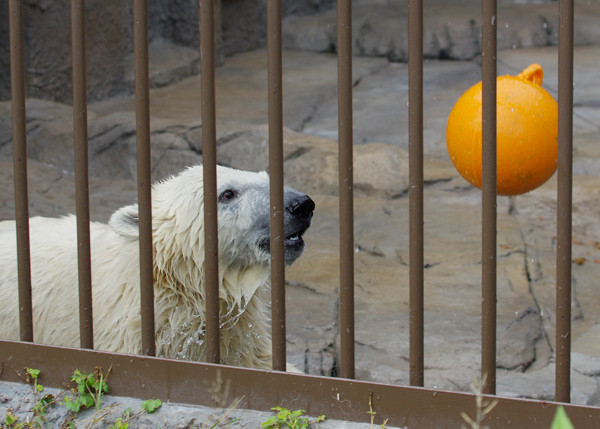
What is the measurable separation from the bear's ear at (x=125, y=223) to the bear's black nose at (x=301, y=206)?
532 millimetres

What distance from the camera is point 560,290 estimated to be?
1.93m

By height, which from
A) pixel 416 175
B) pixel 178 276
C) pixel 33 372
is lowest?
pixel 33 372

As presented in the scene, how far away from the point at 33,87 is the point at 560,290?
664 cm

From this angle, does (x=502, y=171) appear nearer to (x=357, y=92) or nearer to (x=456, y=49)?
(x=357, y=92)

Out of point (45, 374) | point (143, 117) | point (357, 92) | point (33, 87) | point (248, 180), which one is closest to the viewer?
point (143, 117)

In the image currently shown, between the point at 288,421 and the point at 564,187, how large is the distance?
32.9 inches

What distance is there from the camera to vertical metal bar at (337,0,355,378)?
1977 millimetres

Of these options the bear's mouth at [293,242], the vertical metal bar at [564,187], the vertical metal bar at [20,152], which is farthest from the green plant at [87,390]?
the vertical metal bar at [564,187]

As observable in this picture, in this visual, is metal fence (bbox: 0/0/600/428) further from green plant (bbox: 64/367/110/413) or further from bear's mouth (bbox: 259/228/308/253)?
bear's mouth (bbox: 259/228/308/253)

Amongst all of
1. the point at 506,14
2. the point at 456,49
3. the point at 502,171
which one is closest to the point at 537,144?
the point at 502,171

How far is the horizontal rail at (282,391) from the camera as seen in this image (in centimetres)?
191

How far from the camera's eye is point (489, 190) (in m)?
1.94

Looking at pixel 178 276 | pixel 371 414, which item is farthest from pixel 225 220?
pixel 371 414

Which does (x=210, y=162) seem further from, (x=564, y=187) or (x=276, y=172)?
(x=564, y=187)
